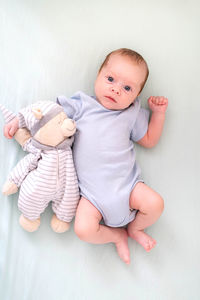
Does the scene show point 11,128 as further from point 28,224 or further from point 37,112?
point 28,224

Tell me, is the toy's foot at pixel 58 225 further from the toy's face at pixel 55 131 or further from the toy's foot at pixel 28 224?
the toy's face at pixel 55 131

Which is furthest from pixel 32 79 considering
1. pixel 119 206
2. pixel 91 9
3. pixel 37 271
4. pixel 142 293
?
pixel 142 293

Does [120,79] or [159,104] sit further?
[159,104]

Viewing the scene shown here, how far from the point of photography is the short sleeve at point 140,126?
4.24 ft

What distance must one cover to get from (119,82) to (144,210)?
0.44 m

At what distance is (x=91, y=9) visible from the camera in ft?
4.48

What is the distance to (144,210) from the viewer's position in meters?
1.21

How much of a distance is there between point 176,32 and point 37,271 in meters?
1.04

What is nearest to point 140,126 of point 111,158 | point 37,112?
point 111,158

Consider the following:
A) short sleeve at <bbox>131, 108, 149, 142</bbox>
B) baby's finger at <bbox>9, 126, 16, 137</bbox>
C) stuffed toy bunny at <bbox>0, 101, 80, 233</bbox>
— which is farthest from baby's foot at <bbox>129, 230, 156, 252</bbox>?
baby's finger at <bbox>9, 126, 16, 137</bbox>

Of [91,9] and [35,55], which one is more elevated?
[91,9]

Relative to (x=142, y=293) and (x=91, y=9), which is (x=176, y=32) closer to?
(x=91, y=9)

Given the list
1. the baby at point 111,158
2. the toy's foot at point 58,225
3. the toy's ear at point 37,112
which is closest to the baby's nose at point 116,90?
the baby at point 111,158

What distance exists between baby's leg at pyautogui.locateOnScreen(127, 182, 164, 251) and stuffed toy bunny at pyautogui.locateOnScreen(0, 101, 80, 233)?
210mm
